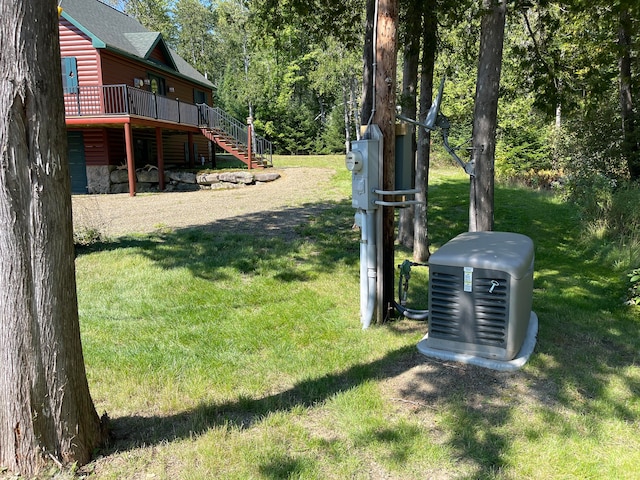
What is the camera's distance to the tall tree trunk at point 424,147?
676cm

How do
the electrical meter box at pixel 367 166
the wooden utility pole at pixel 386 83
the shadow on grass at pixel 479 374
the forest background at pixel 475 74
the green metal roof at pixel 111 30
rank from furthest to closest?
1. the green metal roof at pixel 111 30
2. the forest background at pixel 475 74
3. the wooden utility pole at pixel 386 83
4. the electrical meter box at pixel 367 166
5. the shadow on grass at pixel 479 374

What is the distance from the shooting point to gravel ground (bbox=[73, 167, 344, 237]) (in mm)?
9508

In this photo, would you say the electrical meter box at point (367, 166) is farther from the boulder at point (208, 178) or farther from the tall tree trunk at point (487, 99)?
the boulder at point (208, 178)

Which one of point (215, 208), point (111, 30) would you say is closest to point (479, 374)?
point (215, 208)

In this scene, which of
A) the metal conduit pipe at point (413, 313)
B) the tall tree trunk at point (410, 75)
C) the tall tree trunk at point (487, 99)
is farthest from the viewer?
the tall tree trunk at point (410, 75)

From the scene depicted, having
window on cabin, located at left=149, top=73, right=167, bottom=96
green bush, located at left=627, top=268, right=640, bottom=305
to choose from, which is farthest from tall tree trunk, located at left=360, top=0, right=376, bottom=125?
window on cabin, located at left=149, top=73, right=167, bottom=96

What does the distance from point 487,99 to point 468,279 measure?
2.53 m

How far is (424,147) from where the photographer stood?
22.8 ft

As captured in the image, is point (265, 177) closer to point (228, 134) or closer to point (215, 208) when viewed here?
point (228, 134)

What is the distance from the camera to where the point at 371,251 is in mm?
4426

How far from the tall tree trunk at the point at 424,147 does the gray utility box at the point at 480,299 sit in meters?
2.75

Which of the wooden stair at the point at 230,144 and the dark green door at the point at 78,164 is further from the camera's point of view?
the wooden stair at the point at 230,144

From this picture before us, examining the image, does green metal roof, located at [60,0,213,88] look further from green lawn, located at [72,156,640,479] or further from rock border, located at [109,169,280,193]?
green lawn, located at [72,156,640,479]

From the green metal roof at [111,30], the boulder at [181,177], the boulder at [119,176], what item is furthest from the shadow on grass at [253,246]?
the green metal roof at [111,30]
